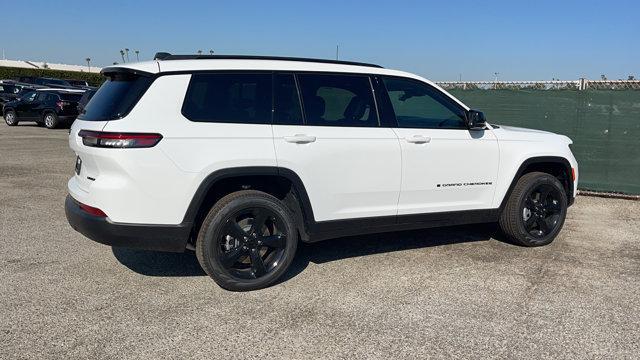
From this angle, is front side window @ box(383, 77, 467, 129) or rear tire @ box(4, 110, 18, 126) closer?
front side window @ box(383, 77, 467, 129)

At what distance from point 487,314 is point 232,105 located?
8.02 feet

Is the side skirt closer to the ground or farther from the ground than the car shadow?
farther from the ground

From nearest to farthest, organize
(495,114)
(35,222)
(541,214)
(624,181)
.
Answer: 1. (541,214)
2. (35,222)
3. (624,181)
4. (495,114)

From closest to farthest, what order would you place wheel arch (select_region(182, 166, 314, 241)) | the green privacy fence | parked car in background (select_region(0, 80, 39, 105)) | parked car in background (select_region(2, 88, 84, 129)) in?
wheel arch (select_region(182, 166, 314, 241)) → the green privacy fence → parked car in background (select_region(2, 88, 84, 129)) → parked car in background (select_region(0, 80, 39, 105))

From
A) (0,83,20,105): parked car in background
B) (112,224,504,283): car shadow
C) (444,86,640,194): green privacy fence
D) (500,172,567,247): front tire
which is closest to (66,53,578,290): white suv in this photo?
(500,172,567,247): front tire

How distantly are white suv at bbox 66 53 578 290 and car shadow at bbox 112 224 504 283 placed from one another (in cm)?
57

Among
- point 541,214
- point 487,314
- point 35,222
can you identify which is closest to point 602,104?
point 541,214

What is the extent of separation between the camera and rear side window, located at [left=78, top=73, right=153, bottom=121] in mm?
3877

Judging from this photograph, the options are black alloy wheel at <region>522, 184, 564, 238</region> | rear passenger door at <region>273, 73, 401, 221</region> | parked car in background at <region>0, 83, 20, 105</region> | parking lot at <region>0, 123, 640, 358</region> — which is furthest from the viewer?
parked car in background at <region>0, 83, 20, 105</region>

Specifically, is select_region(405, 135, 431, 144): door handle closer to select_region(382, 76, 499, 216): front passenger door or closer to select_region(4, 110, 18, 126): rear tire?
select_region(382, 76, 499, 216): front passenger door

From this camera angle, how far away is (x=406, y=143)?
4.71 meters

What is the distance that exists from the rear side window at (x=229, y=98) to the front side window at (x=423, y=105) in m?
1.22

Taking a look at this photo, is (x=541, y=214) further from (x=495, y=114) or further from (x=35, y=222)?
(x=35, y=222)

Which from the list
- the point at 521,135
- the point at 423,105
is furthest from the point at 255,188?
the point at 521,135
